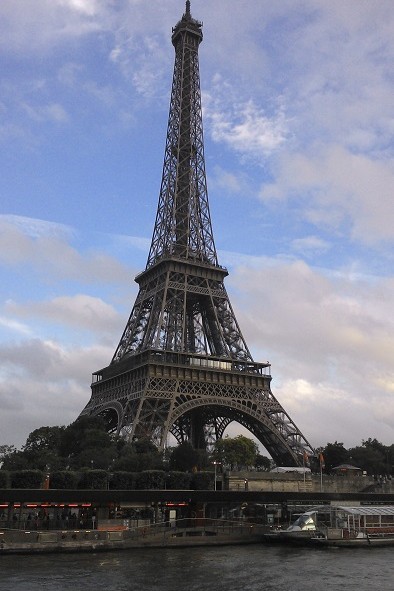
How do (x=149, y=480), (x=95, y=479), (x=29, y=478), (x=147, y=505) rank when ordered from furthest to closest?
(x=149, y=480)
(x=147, y=505)
(x=95, y=479)
(x=29, y=478)

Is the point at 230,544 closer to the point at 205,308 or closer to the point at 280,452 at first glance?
the point at 280,452

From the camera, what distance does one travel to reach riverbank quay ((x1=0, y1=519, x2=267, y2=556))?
43.8m

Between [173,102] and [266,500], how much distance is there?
235 ft

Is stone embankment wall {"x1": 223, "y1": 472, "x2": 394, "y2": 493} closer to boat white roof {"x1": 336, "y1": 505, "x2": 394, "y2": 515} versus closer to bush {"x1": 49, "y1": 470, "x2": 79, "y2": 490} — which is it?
boat white roof {"x1": 336, "y1": 505, "x2": 394, "y2": 515}

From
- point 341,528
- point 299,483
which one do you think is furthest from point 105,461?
point 341,528

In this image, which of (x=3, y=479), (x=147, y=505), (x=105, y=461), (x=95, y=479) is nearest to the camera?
(x=3, y=479)

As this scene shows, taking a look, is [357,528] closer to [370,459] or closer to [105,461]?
[105,461]

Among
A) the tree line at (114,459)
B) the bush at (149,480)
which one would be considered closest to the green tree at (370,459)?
the tree line at (114,459)

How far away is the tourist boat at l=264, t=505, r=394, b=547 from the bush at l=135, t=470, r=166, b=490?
13089 mm

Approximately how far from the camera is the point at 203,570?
36.1 metres

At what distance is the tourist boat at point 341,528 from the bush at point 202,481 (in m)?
12.6

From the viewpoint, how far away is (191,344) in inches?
3760

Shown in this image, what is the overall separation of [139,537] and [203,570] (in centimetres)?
1371

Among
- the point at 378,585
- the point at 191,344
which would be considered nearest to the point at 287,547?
the point at 378,585
